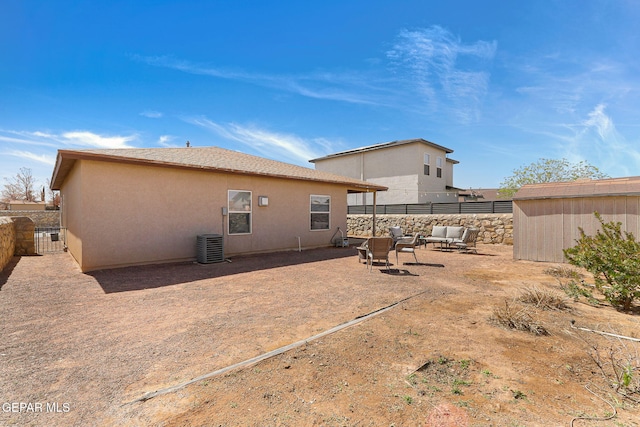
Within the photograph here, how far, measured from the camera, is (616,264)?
14.6 feet

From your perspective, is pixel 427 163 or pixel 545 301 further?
pixel 427 163

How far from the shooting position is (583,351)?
2.98 meters

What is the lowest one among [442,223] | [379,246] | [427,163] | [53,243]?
[53,243]

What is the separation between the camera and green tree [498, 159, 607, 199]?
20.3m

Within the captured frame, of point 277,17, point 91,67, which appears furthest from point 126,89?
point 277,17

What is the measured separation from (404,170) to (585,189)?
12504 millimetres

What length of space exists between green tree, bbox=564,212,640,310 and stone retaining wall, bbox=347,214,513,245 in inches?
341

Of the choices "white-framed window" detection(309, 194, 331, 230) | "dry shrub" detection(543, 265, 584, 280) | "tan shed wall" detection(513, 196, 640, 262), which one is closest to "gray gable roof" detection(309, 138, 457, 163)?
"white-framed window" detection(309, 194, 331, 230)

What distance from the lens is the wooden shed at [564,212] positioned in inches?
300

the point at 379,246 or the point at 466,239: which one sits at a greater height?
the point at 379,246

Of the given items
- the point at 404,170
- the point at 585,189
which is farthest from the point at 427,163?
the point at 585,189

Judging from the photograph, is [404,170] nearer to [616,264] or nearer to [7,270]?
[616,264]

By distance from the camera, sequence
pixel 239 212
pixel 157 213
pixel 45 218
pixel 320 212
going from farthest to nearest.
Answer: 1. pixel 45 218
2. pixel 320 212
3. pixel 239 212
4. pixel 157 213

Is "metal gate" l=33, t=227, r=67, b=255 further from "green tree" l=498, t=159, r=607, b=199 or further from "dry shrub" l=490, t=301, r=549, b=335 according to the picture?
"green tree" l=498, t=159, r=607, b=199
